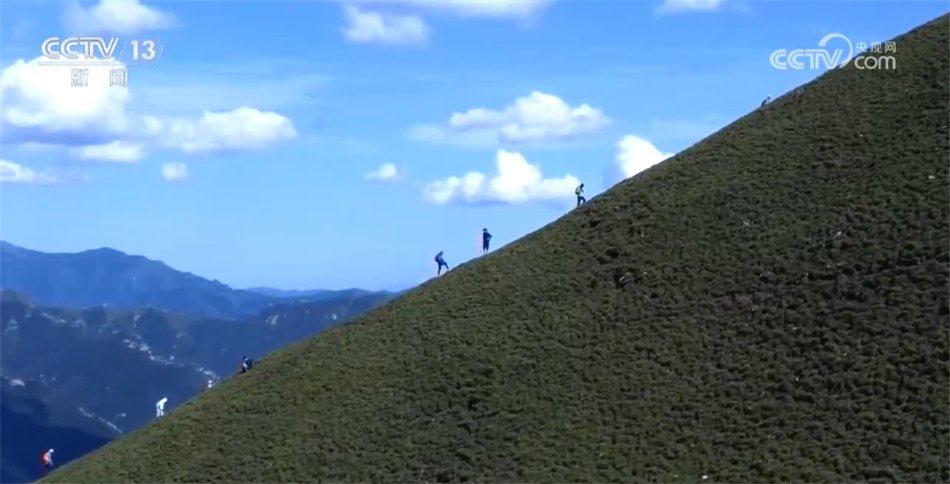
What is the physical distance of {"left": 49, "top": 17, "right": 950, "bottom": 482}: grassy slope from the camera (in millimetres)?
28375

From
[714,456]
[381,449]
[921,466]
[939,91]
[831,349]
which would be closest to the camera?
[921,466]

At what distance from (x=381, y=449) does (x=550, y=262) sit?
1188 cm

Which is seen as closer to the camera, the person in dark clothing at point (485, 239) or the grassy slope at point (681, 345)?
the grassy slope at point (681, 345)

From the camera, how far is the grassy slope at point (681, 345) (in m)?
28.4

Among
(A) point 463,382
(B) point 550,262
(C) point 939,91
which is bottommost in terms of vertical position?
(A) point 463,382

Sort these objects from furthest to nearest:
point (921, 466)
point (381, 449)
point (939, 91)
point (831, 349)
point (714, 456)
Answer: point (939, 91), point (381, 449), point (831, 349), point (714, 456), point (921, 466)

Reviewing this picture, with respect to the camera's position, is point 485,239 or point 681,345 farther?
point 485,239

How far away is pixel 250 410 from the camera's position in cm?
3894

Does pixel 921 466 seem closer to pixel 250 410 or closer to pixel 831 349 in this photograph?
pixel 831 349

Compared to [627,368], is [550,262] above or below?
above

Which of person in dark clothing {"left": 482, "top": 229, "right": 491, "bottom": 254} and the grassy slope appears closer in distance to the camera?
the grassy slope

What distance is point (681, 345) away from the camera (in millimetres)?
33500

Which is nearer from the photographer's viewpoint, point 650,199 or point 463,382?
point 463,382

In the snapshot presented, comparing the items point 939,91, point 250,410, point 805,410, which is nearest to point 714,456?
point 805,410
